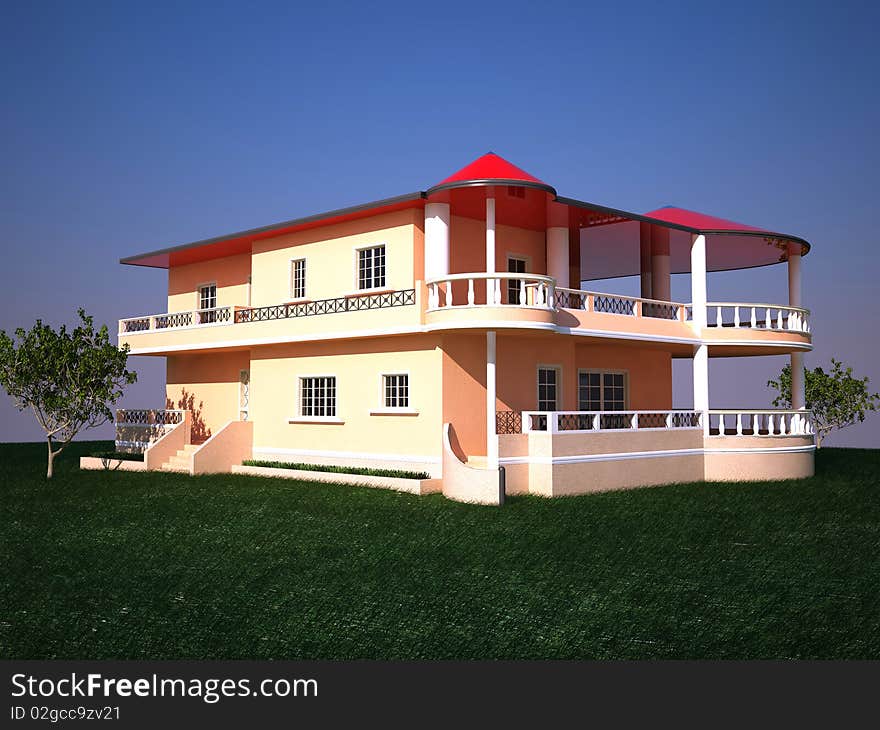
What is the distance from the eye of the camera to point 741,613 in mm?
10633

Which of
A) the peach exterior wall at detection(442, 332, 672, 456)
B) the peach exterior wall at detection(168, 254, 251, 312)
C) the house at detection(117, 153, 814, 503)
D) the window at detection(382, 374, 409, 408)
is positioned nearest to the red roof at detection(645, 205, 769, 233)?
the house at detection(117, 153, 814, 503)

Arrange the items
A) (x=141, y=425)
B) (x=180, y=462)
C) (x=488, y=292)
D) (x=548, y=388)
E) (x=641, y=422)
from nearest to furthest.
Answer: (x=488, y=292) < (x=548, y=388) < (x=641, y=422) < (x=180, y=462) < (x=141, y=425)

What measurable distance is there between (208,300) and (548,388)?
43.5 feet

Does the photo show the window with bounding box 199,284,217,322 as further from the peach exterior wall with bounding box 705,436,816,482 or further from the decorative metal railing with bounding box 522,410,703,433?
the peach exterior wall with bounding box 705,436,816,482

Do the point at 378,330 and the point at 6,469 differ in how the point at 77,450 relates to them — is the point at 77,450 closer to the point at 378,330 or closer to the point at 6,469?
the point at 6,469

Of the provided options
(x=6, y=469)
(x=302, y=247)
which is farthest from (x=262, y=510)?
(x=6, y=469)

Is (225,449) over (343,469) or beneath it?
over

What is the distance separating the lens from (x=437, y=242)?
20.8 m

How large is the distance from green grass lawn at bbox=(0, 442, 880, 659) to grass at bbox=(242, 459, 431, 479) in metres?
1.10

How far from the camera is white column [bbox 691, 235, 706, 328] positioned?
25.1 metres

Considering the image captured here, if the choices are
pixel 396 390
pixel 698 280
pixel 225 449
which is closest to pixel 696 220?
pixel 698 280

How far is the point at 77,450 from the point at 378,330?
2057cm

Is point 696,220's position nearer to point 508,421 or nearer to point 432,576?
point 508,421

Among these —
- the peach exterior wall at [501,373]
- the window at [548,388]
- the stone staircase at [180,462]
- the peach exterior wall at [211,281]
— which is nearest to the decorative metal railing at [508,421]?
the peach exterior wall at [501,373]
